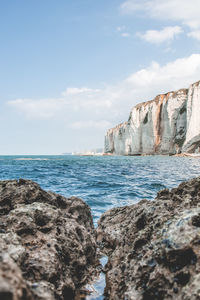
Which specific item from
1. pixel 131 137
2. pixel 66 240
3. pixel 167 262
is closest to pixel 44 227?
pixel 66 240

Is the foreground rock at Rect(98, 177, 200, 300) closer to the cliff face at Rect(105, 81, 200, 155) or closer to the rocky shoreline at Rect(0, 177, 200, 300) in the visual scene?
the rocky shoreline at Rect(0, 177, 200, 300)

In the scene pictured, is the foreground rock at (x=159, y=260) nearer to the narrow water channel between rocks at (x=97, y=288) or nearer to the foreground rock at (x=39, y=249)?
the narrow water channel between rocks at (x=97, y=288)

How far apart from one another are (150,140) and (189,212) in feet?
206

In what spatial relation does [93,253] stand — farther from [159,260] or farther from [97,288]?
[159,260]

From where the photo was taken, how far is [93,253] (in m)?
3.87

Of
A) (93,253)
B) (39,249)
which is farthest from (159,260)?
(93,253)

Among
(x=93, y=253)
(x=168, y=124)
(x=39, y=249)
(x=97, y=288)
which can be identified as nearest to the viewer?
(x=39, y=249)

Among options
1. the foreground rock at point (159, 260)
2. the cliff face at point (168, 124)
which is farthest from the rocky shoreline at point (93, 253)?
the cliff face at point (168, 124)

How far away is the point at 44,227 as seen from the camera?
10.8ft

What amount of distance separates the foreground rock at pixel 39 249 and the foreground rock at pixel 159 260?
0.49 m

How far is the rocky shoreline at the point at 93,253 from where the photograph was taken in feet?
6.84

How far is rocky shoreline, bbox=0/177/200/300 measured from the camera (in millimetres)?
2084

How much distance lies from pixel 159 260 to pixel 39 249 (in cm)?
135

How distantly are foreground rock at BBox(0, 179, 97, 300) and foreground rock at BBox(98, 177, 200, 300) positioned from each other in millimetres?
486
